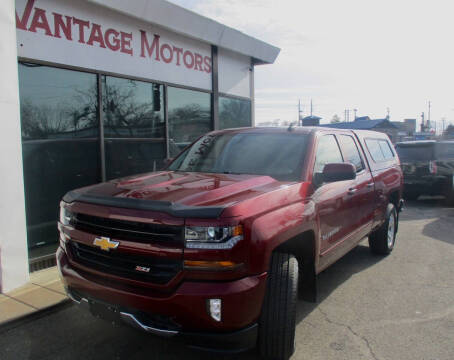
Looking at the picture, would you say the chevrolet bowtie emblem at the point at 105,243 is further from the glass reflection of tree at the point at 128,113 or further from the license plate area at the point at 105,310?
the glass reflection of tree at the point at 128,113

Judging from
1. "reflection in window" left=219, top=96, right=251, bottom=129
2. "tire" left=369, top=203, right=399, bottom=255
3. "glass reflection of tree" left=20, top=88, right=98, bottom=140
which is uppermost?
"reflection in window" left=219, top=96, right=251, bottom=129

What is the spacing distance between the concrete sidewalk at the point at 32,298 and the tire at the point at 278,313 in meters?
2.41

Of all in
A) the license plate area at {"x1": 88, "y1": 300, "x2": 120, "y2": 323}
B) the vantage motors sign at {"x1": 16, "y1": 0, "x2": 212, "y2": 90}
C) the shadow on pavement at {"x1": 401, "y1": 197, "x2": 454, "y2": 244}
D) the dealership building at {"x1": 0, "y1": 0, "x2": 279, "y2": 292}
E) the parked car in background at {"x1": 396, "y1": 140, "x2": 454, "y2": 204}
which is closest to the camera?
the license plate area at {"x1": 88, "y1": 300, "x2": 120, "y2": 323}

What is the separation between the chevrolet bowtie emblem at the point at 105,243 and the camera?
111 inches

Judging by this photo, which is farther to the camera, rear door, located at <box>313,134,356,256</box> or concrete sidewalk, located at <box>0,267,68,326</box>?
concrete sidewalk, located at <box>0,267,68,326</box>

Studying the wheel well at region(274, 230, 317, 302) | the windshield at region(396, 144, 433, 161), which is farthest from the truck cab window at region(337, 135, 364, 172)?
the windshield at region(396, 144, 433, 161)

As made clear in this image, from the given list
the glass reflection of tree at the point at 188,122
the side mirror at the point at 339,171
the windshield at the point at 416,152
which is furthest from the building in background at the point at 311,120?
the side mirror at the point at 339,171

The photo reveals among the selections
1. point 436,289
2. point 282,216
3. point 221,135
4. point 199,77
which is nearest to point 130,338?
point 282,216

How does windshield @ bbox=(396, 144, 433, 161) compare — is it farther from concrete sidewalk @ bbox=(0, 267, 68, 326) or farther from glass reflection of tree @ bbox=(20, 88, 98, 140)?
concrete sidewalk @ bbox=(0, 267, 68, 326)

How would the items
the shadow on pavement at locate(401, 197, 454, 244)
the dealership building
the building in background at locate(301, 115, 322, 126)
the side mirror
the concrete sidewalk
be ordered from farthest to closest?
the building in background at locate(301, 115, 322, 126) → the shadow on pavement at locate(401, 197, 454, 244) → the dealership building → the concrete sidewalk → the side mirror

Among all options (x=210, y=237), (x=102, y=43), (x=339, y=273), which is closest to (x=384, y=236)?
(x=339, y=273)

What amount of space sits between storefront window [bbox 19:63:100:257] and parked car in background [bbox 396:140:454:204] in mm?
8202

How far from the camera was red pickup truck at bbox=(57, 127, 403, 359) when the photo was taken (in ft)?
8.39

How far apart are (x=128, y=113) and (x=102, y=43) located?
122 cm
